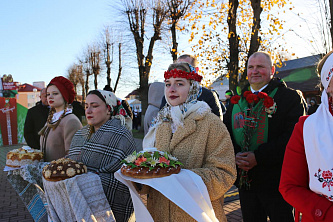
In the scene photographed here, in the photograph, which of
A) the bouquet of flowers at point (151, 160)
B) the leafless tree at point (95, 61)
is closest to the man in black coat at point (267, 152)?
the bouquet of flowers at point (151, 160)

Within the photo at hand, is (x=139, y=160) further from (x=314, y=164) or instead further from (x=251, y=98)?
(x=251, y=98)

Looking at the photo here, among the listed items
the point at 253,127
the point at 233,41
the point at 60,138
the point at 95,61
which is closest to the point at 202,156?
the point at 253,127

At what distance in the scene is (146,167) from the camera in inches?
80.5

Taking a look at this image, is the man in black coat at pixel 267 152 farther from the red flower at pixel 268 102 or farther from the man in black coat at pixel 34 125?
the man in black coat at pixel 34 125

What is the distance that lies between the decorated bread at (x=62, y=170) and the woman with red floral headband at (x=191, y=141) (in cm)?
79

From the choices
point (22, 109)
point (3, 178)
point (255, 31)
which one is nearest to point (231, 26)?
point (255, 31)

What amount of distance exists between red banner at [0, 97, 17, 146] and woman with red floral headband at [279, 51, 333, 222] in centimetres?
1766

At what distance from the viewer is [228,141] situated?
2.25m

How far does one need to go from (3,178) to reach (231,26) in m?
8.84

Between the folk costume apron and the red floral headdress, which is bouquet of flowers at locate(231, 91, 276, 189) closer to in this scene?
the folk costume apron

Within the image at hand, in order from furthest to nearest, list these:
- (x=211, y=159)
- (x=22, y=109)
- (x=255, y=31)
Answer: (x=22, y=109)
(x=255, y=31)
(x=211, y=159)

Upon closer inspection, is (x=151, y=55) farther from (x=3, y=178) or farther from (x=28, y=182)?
(x=28, y=182)

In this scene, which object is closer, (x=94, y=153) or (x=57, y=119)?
(x=94, y=153)

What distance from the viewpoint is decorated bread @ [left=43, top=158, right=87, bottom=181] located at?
2709 millimetres
